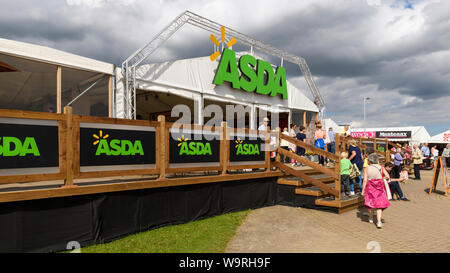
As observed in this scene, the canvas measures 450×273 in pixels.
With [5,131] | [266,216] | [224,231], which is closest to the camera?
[5,131]

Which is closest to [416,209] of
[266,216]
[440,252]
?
[440,252]

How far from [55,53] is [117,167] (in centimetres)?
509

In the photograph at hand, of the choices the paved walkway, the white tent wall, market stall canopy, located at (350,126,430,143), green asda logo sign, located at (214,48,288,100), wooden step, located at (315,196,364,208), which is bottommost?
the paved walkway

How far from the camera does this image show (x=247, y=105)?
1462cm

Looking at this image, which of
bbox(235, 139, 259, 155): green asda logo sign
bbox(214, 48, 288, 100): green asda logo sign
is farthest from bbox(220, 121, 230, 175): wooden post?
bbox(214, 48, 288, 100): green asda logo sign

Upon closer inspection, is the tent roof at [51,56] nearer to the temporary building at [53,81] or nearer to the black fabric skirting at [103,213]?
the temporary building at [53,81]

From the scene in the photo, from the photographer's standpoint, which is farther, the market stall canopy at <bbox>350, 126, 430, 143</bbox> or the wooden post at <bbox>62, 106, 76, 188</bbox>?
the market stall canopy at <bbox>350, 126, 430, 143</bbox>

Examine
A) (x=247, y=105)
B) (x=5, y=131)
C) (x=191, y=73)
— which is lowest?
(x=5, y=131)

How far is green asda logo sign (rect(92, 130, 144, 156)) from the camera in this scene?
507cm

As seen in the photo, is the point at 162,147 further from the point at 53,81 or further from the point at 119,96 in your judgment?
the point at 53,81

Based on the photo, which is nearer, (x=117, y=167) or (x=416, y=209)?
(x=117, y=167)

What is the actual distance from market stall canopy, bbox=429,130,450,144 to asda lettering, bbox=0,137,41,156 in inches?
1416

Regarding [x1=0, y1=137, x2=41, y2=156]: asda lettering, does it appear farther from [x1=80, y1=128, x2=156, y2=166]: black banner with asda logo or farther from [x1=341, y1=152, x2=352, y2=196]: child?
[x1=341, y1=152, x2=352, y2=196]: child
